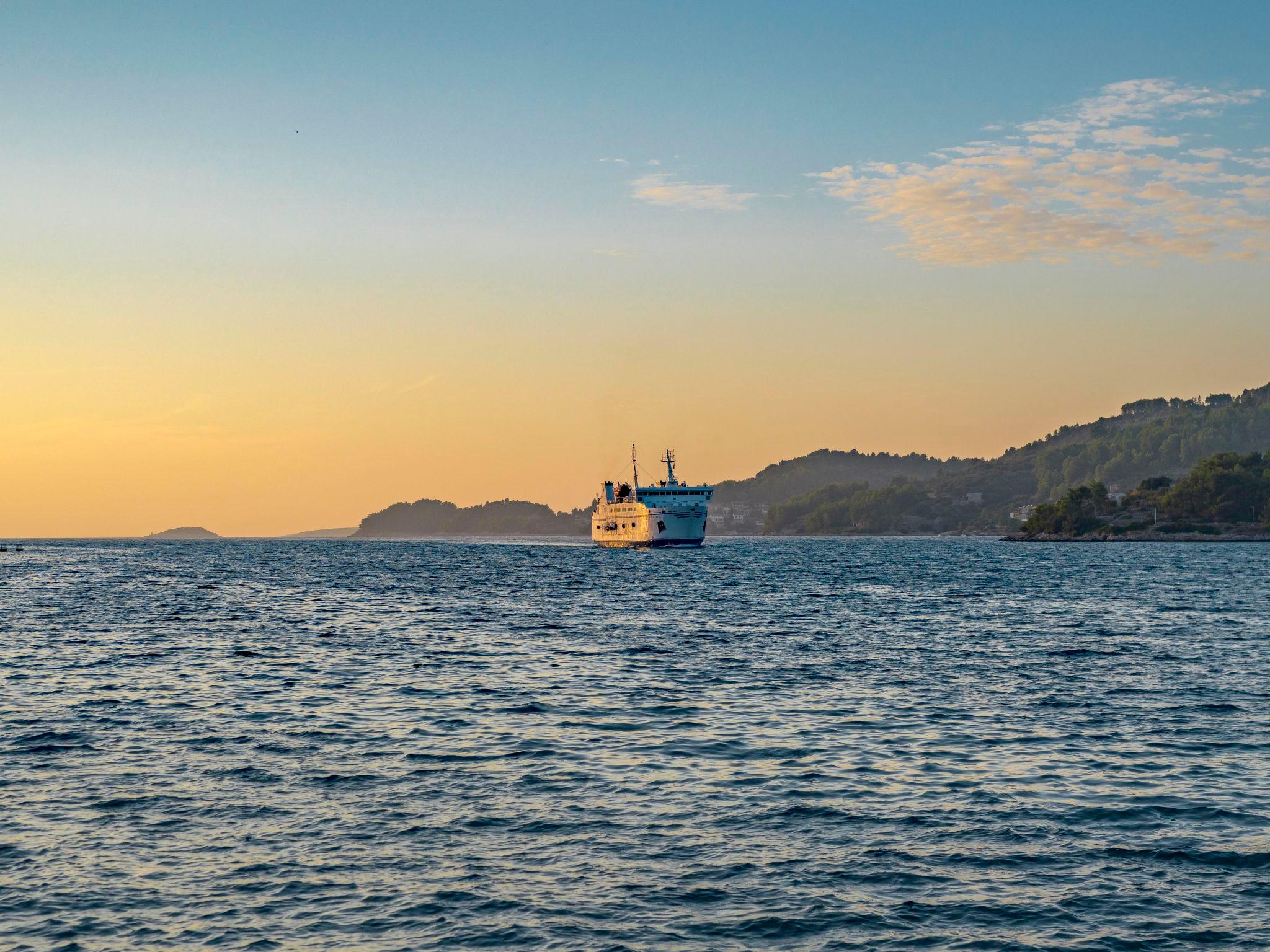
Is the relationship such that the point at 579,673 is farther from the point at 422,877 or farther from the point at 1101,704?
the point at 422,877

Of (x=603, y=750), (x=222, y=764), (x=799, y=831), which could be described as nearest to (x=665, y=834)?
(x=799, y=831)

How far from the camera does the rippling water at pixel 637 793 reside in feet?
52.1

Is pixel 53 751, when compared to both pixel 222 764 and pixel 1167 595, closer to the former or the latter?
pixel 222 764

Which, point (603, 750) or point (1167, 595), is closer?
point (603, 750)

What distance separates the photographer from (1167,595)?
9325 cm

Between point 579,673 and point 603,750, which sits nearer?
point 603,750

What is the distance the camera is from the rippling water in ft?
52.1

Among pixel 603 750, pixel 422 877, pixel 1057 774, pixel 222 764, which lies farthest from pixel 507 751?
pixel 1057 774

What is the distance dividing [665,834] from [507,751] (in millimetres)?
8543

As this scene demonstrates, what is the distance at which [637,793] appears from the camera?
2339 cm

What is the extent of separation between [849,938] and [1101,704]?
23.1m

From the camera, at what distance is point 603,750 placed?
27875mm

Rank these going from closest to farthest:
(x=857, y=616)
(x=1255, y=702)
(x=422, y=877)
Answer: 1. (x=422, y=877)
2. (x=1255, y=702)
3. (x=857, y=616)

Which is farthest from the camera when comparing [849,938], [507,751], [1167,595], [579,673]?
[1167,595]
